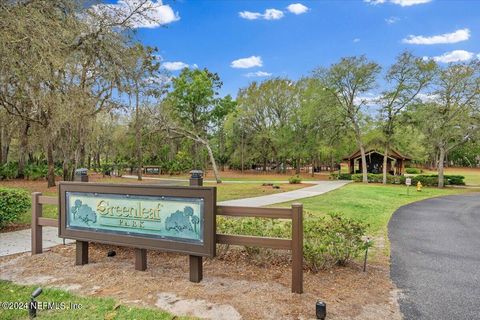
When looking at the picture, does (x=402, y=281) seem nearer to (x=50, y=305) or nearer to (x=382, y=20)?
(x=50, y=305)

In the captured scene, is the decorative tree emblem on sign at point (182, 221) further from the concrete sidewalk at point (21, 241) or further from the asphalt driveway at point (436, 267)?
the concrete sidewalk at point (21, 241)

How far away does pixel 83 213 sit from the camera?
4.78 metres

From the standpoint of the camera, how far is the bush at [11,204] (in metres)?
6.82

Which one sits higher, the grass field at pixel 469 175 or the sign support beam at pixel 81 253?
the sign support beam at pixel 81 253

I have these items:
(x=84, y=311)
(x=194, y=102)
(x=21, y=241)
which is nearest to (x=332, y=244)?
(x=84, y=311)

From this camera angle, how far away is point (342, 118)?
29.0 m

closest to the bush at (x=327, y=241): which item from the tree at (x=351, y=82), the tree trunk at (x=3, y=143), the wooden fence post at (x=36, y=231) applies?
the wooden fence post at (x=36, y=231)

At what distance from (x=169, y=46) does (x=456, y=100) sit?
22631 millimetres

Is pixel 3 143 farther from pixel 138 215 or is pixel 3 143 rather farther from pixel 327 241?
pixel 327 241

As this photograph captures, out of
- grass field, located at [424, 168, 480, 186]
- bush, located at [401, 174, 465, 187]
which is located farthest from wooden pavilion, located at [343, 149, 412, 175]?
grass field, located at [424, 168, 480, 186]

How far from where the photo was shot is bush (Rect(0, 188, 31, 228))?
6.82 m

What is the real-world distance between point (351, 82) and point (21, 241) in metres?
26.8

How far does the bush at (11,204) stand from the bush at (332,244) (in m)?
6.30

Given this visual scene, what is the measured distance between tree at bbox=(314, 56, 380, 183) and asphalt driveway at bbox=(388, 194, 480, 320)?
64.9 ft
